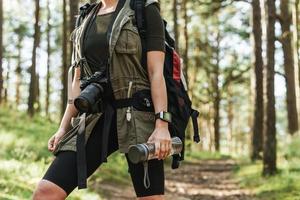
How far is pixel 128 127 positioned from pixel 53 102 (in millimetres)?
45887

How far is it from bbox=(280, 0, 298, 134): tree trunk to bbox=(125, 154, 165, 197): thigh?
1582cm

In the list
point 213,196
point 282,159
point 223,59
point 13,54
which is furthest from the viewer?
point 13,54

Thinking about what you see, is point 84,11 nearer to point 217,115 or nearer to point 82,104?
point 82,104

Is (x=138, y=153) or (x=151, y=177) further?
(x=151, y=177)

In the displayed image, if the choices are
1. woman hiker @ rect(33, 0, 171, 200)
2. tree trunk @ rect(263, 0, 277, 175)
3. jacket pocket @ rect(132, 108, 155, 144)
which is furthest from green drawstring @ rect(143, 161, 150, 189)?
tree trunk @ rect(263, 0, 277, 175)

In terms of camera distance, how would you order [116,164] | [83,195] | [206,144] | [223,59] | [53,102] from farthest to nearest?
[53,102] < [206,144] < [223,59] < [116,164] < [83,195]

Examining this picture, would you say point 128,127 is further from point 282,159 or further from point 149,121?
point 282,159

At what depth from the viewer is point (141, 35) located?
125 inches

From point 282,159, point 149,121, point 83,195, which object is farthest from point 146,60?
point 282,159

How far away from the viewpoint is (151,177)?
3137mm

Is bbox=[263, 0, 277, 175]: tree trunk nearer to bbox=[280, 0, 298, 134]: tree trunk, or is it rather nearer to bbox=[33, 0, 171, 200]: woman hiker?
bbox=[33, 0, 171, 200]: woman hiker

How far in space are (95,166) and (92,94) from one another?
18.0 inches

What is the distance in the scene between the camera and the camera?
9.93ft

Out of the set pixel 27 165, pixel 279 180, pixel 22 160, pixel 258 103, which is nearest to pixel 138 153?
pixel 27 165
